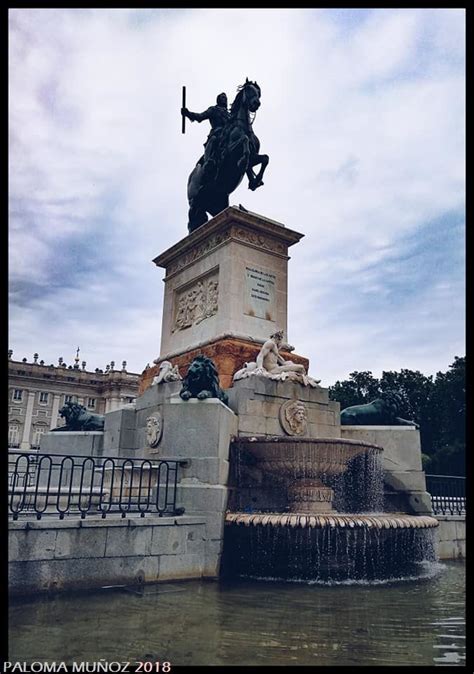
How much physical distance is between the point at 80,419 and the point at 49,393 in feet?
259

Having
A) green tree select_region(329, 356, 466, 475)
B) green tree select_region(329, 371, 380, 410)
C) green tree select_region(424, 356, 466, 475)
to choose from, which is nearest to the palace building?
green tree select_region(329, 371, 380, 410)

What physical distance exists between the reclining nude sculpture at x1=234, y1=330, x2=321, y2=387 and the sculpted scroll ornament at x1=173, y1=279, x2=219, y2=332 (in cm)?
219

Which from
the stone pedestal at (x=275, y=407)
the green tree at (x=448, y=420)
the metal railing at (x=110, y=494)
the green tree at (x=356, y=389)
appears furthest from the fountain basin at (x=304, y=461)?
the green tree at (x=356, y=389)

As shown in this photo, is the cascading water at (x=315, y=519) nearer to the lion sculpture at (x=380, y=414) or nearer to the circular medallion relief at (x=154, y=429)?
the circular medallion relief at (x=154, y=429)

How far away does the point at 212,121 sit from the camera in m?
15.8

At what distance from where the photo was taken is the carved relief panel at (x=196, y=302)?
520 inches

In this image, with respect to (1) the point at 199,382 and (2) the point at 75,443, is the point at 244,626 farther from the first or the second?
(2) the point at 75,443

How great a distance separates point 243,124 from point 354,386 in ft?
124

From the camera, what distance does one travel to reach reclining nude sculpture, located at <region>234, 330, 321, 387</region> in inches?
424

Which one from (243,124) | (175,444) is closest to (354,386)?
(243,124)

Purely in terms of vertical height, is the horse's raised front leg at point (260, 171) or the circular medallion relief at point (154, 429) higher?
the horse's raised front leg at point (260, 171)

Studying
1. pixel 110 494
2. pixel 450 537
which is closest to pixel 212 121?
pixel 110 494

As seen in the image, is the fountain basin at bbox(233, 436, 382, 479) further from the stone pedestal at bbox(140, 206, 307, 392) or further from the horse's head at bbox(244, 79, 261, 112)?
the horse's head at bbox(244, 79, 261, 112)

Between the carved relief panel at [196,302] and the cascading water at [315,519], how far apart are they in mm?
4711
